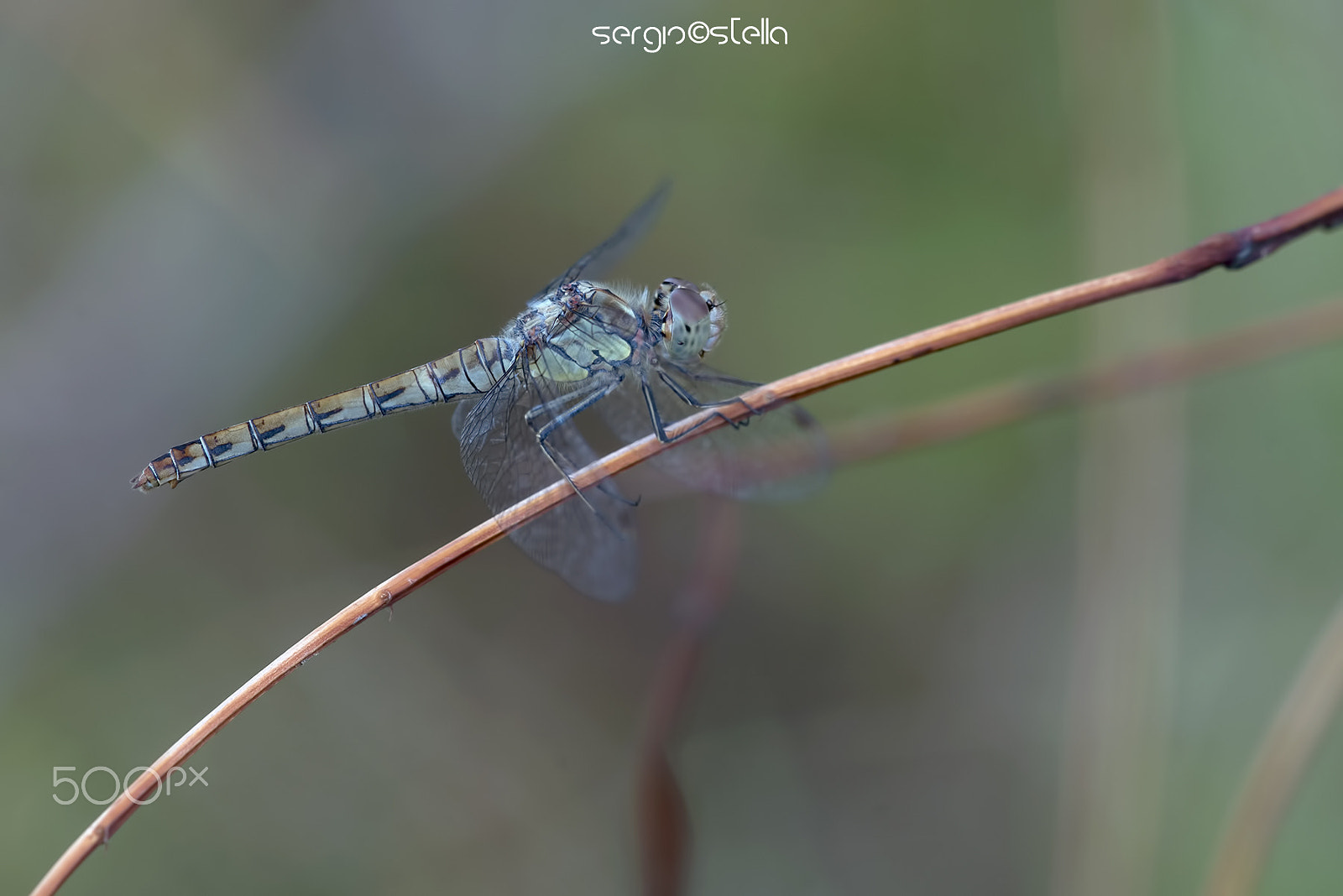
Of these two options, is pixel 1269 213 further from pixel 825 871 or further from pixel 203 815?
pixel 203 815

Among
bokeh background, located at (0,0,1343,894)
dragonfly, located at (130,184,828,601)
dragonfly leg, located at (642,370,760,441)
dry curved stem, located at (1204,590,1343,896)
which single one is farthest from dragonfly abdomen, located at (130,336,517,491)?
dry curved stem, located at (1204,590,1343,896)

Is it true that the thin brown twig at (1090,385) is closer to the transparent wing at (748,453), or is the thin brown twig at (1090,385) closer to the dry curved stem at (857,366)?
the transparent wing at (748,453)

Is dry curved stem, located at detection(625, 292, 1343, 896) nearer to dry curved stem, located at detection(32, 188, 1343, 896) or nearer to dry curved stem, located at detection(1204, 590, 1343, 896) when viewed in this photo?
dry curved stem, located at detection(1204, 590, 1343, 896)

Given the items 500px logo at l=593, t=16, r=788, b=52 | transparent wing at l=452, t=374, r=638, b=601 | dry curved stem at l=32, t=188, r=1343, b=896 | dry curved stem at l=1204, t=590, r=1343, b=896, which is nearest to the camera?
dry curved stem at l=32, t=188, r=1343, b=896

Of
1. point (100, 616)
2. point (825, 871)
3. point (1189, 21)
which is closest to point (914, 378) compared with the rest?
point (1189, 21)

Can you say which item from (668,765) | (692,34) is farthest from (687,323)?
(692,34)

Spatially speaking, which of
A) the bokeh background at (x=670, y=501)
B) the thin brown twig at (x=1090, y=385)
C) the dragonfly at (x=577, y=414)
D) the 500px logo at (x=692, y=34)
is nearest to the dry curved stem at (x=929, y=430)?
the thin brown twig at (x=1090, y=385)

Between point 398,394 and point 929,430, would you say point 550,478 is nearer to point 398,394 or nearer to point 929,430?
point 398,394
